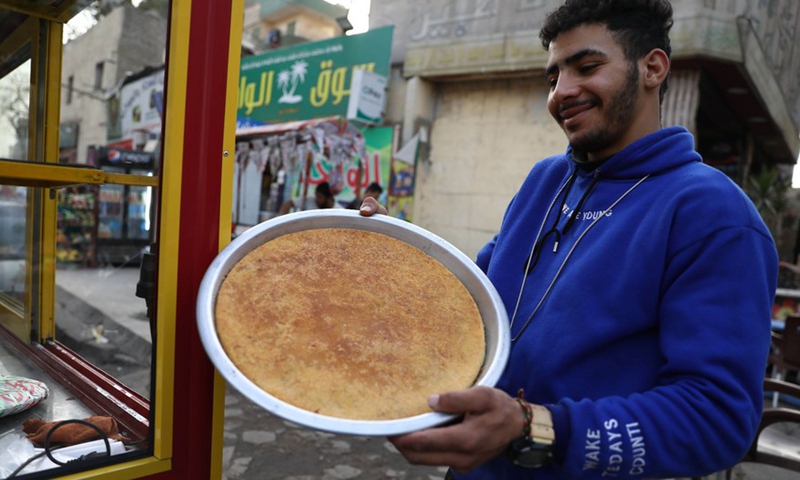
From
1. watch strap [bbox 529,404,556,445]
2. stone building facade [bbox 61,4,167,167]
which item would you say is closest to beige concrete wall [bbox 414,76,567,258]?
stone building facade [bbox 61,4,167,167]

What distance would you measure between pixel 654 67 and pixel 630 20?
119mm

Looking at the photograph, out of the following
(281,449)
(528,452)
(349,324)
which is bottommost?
(281,449)

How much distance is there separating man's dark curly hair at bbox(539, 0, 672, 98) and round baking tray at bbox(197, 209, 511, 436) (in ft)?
2.00

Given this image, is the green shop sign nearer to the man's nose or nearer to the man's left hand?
the man's nose

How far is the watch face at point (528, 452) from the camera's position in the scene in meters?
0.88

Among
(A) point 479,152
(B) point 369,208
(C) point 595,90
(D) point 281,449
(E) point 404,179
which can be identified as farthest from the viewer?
(E) point 404,179

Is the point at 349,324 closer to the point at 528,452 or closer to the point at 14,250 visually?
the point at 528,452

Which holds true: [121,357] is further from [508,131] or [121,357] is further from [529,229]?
[508,131]

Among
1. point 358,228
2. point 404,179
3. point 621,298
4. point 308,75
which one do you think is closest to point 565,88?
point 621,298

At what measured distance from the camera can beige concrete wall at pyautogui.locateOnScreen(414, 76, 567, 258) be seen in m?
8.50

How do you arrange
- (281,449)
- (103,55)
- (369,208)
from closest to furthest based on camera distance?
(369,208) < (103,55) < (281,449)

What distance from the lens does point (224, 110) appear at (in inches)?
45.0

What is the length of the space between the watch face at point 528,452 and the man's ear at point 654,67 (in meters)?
0.83

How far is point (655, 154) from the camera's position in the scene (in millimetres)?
1129
